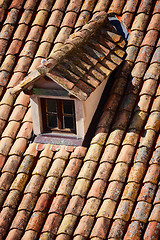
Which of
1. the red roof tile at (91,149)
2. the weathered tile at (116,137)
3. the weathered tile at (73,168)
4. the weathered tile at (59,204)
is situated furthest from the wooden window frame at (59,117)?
the weathered tile at (59,204)

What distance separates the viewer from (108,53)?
414 inches

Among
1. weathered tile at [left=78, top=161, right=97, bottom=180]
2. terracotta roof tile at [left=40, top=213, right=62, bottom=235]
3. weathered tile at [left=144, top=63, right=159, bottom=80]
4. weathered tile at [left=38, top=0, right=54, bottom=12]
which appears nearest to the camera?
terracotta roof tile at [left=40, top=213, right=62, bottom=235]

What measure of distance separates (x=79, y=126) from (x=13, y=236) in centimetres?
228

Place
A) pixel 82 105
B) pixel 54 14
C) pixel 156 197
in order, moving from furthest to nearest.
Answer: pixel 54 14 → pixel 82 105 → pixel 156 197

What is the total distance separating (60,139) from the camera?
33.4ft

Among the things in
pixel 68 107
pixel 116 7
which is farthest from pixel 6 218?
pixel 116 7

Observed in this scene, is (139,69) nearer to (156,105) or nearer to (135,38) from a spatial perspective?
(135,38)

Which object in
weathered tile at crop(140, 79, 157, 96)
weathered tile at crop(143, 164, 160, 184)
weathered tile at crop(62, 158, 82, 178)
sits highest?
weathered tile at crop(140, 79, 157, 96)

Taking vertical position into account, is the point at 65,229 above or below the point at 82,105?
below

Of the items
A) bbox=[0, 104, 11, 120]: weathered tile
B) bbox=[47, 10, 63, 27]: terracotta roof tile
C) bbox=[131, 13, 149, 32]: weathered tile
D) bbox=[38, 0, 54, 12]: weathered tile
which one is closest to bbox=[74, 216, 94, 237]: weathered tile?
bbox=[0, 104, 11, 120]: weathered tile

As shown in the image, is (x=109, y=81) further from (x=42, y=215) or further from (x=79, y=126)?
(x=42, y=215)

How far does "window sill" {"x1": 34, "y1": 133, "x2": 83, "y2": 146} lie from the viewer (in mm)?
10122

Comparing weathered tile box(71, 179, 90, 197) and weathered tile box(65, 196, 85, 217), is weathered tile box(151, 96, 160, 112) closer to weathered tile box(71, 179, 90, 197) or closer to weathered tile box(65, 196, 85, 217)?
weathered tile box(71, 179, 90, 197)

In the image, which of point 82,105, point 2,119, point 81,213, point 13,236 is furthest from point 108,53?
point 13,236
